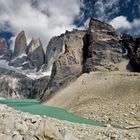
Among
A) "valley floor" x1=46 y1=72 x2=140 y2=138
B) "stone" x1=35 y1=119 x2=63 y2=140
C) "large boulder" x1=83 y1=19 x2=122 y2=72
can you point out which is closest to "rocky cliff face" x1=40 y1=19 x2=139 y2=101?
"large boulder" x1=83 y1=19 x2=122 y2=72

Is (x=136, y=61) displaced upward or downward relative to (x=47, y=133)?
upward

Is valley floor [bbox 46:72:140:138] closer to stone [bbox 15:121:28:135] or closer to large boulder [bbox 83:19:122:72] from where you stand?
large boulder [bbox 83:19:122:72]

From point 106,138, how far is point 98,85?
75986mm

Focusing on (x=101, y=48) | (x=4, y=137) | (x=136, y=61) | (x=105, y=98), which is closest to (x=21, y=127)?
(x=4, y=137)

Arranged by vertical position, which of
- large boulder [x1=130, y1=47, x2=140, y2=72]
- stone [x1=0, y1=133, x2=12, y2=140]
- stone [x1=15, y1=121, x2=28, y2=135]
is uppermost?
large boulder [x1=130, y1=47, x2=140, y2=72]

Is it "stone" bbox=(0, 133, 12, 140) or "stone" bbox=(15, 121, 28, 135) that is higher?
"stone" bbox=(15, 121, 28, 135)

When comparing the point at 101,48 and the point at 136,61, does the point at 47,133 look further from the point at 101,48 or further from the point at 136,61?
the point at 101,48

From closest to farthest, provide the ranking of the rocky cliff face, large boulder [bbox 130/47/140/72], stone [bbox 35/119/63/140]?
1. stone [bbox 35/119/63/140]
2. large boulder [bbox 130/47/140/72]
3. the rocky cliff face

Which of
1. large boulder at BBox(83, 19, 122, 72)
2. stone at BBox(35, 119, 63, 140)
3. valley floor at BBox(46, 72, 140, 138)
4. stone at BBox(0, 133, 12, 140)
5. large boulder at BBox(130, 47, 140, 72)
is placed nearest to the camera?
stone at BBox(0, 133, 12, 140)

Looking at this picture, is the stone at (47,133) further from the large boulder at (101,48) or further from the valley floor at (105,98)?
the large boulder at (101,48)

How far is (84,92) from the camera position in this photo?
108 meters

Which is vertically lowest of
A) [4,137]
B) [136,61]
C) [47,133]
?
[4,137]

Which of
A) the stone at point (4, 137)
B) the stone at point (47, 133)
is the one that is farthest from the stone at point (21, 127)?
the stone at point (47, 133)

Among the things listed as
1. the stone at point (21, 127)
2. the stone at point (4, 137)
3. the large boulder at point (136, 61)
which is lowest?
the stone at point (4, 137)
